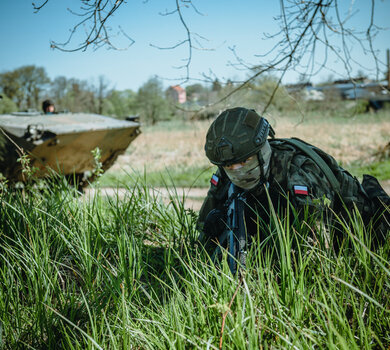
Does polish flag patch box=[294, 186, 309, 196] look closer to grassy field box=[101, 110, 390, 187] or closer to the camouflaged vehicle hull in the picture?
the camouflaged vehicle hull

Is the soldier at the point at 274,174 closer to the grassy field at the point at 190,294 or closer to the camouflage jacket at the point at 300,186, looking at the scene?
the camouflage jacket at the point at 300,186

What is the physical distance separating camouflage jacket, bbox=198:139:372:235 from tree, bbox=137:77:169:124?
27610 millimetres

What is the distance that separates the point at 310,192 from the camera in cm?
228

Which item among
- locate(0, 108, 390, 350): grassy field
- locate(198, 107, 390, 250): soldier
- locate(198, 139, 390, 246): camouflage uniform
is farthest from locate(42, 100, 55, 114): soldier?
locate(198, 107, 390, 250): soldier

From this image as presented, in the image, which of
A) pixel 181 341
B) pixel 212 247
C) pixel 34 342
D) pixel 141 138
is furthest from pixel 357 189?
pixel 141 138

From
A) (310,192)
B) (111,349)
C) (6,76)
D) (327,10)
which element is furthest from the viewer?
(6,76)

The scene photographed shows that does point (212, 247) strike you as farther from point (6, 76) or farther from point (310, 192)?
point (6, 76)

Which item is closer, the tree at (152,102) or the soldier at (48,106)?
the soldier at (48,106)

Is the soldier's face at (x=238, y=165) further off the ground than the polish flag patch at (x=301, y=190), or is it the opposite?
the soldier's face at (x=238, y=165)

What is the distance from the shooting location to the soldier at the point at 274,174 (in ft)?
7.52

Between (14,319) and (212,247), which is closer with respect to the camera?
(14,319)

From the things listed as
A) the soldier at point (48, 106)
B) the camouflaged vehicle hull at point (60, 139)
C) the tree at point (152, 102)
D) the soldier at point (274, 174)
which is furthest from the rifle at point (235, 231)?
the tree at point (152, 102)

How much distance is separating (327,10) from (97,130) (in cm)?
465

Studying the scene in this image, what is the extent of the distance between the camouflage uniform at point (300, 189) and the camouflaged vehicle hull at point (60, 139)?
10.6 ft
